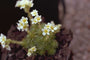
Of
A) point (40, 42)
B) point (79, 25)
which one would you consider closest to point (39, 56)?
point (40, 42)

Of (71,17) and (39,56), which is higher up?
(71,17)

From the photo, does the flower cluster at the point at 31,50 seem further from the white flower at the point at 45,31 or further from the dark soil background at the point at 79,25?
the dark soil background at the point at 79,25

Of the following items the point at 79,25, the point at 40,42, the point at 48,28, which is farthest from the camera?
the point at 79,25

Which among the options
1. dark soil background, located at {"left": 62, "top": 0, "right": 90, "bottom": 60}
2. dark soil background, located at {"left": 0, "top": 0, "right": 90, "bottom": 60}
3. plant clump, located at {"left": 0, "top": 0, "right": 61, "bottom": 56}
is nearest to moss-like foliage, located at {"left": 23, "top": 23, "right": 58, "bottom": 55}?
plant clump, located at {"left": 0, "top": 0, "right": 61, "bottom": 56}

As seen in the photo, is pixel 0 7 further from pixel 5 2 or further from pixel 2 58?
pixel 2 58

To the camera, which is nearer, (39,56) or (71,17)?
(39,56)

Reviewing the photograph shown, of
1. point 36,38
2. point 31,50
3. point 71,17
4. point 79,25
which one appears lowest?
point 31,50

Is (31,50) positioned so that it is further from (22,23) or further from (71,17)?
(71,17)

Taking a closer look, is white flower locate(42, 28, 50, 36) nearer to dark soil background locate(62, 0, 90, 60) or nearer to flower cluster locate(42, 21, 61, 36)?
flower cluster locate(42, 21, 61, 36)

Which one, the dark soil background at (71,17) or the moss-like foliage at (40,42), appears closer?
the moss-like foliage at (40,42)

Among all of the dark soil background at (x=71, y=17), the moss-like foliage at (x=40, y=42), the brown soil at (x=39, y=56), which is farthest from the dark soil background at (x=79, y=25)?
the moss-like foliage at (x=40, y=42)
